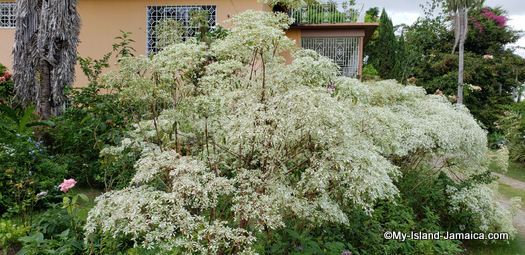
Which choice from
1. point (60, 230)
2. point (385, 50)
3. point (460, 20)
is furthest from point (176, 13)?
point (460, 20)

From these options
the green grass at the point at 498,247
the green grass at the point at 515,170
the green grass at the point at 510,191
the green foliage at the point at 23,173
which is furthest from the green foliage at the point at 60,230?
the green grass at the point at 515,170

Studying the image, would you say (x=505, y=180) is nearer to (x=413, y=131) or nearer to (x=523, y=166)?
(x=523, y=166)

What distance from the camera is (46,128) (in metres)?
4.91

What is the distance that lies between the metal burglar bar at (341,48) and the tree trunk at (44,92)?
810 cm

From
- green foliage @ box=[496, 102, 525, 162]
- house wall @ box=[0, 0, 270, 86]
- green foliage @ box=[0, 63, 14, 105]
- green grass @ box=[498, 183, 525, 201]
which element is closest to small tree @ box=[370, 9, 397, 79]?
green foliage @ box=[496, 102, 525, 162]

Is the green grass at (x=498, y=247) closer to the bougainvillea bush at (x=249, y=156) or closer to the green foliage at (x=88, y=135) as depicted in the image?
the bougainvillea bush at (x=249, y=156)

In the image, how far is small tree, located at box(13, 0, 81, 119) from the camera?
6055mm

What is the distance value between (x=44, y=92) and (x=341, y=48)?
9.11 m

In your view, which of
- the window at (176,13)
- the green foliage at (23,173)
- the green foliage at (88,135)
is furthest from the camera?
the window at (176,13)

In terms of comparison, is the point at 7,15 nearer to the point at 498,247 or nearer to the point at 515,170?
the point at 498,247

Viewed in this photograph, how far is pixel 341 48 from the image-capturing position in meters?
11.4

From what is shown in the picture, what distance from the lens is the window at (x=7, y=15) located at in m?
9.06

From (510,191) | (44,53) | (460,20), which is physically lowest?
(510,191)

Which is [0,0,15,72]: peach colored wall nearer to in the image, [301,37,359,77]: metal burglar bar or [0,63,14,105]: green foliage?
[0,63,14,105]: green foliage
